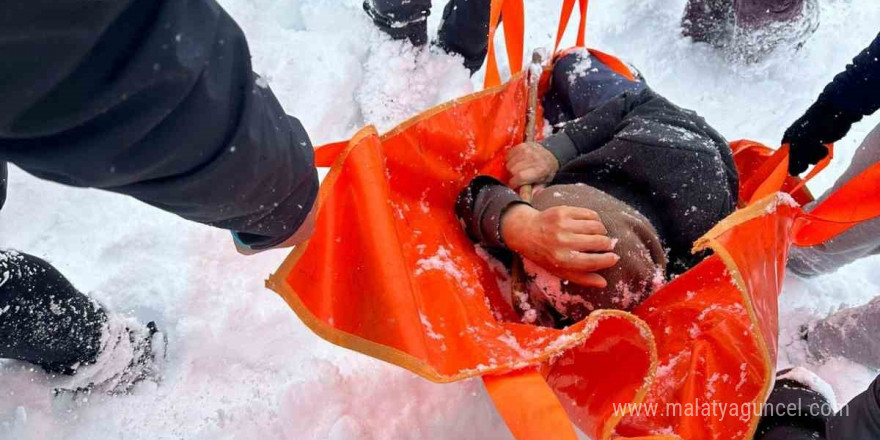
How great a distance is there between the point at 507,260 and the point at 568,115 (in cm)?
46

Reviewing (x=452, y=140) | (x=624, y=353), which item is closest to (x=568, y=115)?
(x=452, y=140)

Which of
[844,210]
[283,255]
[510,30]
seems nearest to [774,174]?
[844,210]

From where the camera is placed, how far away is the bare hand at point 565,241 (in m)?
0.85

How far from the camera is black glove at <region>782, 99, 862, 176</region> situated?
1019 millimetres

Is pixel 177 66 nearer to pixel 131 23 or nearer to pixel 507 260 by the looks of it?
pixel 131 23

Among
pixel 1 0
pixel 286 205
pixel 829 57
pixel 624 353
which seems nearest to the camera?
pixel 1 0

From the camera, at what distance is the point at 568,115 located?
1.36 m

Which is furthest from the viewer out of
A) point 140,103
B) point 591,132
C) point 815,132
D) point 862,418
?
point 591,132

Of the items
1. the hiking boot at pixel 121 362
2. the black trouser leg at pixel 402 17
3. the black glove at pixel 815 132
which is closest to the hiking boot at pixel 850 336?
the black glove at pixel 815 132

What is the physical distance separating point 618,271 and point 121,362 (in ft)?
2.58

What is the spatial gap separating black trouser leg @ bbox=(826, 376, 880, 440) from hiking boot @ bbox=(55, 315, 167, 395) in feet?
3.29

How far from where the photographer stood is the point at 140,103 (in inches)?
16.1

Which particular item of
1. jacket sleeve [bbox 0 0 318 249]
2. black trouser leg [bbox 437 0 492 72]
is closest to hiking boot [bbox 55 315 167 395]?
jacket sleeve [bbox 0 0 318 249]

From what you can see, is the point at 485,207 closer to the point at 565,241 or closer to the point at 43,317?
the point at 565,241
